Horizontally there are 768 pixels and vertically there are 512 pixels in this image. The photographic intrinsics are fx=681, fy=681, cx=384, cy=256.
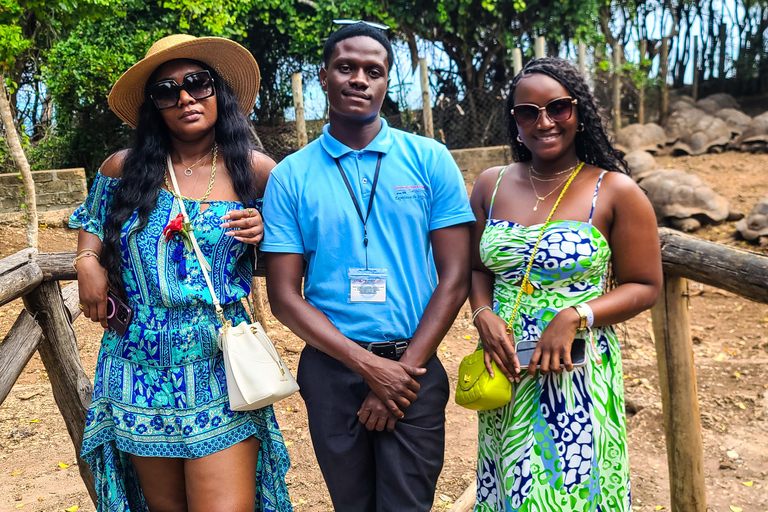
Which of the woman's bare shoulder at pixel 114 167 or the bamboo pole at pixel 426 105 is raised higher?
the bamboo pole at pixel 426 105

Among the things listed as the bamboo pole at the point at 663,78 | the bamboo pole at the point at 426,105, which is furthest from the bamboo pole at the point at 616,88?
the bamboo pole at the point at 426,105

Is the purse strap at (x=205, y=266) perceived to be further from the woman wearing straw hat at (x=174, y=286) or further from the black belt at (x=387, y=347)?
the black belt at (x=387, y=347)

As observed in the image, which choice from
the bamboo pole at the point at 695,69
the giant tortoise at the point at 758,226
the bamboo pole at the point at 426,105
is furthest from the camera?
the bamboo pole at the point at 695,69

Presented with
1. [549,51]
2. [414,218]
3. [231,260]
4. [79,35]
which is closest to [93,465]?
[231,260]

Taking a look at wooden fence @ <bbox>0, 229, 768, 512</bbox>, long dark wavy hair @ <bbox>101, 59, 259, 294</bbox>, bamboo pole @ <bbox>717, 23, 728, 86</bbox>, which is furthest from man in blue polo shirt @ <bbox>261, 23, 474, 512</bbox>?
bamboo pole @ <bbox>717, 23, 728, 86</bbox>

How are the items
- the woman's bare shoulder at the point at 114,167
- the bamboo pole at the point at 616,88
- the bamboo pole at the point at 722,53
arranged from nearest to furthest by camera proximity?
1. the woman's bare shoulder at the point at 114,167
2. the bamboo pole at the point at 616,88
3. the bamboo pole at the point at 722,53

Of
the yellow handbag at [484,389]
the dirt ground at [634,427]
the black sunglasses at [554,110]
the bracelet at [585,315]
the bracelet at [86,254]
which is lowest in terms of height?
the dirt ground at [634,427]

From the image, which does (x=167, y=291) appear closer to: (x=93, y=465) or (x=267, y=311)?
(x=93, y=465)

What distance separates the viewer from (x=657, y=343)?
3.26m

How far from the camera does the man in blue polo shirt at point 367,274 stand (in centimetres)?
217

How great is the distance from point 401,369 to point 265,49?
11.2 metres

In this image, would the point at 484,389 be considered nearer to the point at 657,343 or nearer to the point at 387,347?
the point at 387,347

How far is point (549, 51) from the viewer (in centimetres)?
1323

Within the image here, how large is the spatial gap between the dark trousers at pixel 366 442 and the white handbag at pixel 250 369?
111 millimetres
